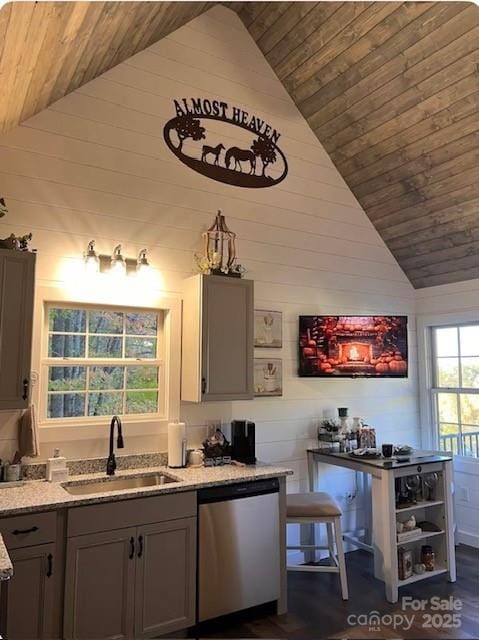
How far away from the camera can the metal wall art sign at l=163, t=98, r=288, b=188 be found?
375 cm

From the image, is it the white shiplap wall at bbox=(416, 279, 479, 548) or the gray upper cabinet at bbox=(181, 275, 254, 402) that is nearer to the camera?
the gray upper cabinet at bbox=(181, 275, 254, 402)

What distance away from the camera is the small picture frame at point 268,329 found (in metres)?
3.93

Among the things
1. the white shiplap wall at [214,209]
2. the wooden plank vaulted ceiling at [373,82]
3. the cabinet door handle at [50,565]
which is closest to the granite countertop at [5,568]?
the cabinet door handle at [50,565]

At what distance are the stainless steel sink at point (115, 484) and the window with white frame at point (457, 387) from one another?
9.87 ft

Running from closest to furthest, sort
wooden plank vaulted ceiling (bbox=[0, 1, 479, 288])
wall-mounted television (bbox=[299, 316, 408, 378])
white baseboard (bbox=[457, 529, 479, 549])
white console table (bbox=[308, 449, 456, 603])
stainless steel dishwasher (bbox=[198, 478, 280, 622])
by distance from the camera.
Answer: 1. wooden plank vaulted ceiling (bbox=[0, 1, 479, 288])
2. stainless steel dishwasher (bbox=[198, 478, 280, 622])
3. white console table (bbox=[308, 449, 456, 603])
4. wall-mounted television (bbox=[299, 316, 408, 378])
5. white baseboard (bbox=[457, 529, 479, 549])

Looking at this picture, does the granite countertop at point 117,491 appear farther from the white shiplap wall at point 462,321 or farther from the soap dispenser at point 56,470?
the white shiplap wall at point 462,321

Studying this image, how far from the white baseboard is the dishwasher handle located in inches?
92.8

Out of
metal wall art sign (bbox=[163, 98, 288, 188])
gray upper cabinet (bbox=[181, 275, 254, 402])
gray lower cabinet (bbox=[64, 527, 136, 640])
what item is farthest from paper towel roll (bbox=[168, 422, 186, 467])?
metal wall art sign (bbox=[163, 98, 288, 188])

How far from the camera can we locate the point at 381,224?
15.4ft

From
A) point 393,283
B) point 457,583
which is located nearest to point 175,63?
point 393,283

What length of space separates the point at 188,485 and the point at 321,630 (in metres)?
1.22

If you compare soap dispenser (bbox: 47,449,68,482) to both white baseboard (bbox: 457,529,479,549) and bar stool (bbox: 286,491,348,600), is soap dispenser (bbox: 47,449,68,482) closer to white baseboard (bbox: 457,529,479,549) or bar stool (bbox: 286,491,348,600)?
bar stool (bbox: 286,491,348,600)

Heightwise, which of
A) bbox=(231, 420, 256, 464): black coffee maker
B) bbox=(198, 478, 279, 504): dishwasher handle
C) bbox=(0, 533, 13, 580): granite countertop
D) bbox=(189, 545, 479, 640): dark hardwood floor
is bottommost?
bbox=(189, 545, 479, 640): dark hardwood floor

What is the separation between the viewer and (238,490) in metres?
3.02
